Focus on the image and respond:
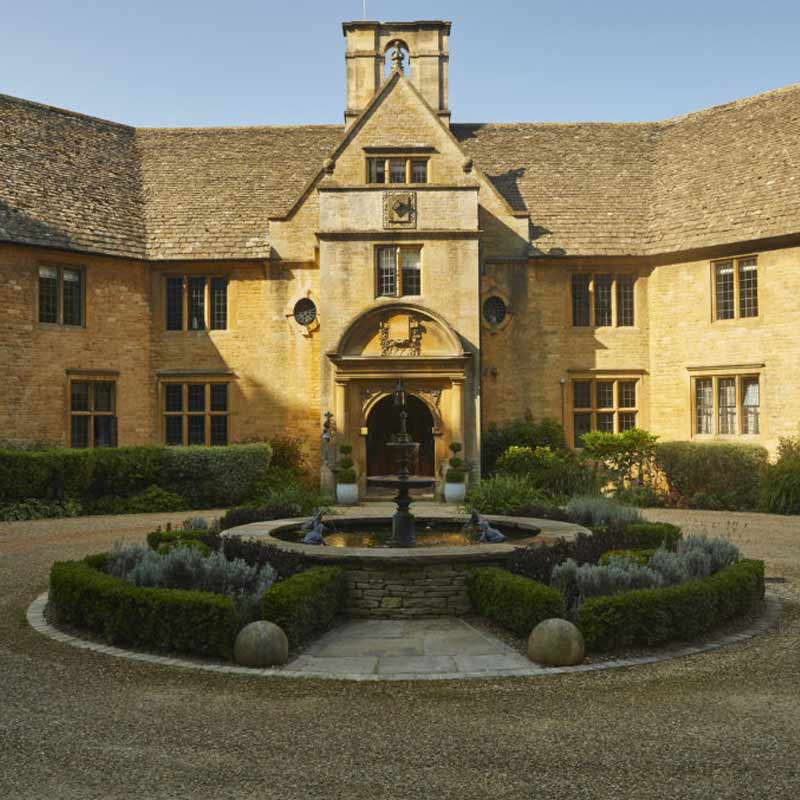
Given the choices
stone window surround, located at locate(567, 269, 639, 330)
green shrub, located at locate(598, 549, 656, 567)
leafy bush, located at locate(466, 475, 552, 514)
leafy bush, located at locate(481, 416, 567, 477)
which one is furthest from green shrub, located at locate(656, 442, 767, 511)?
green shrub, located at locate(598, 549, 656, 567)

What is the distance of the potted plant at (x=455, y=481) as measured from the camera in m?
23.1

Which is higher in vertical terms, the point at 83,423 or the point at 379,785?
the point at 83,423

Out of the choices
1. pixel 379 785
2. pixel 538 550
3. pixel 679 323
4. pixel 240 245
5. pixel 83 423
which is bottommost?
pixel 379 785

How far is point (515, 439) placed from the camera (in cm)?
2562

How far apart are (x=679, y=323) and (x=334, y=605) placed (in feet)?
62.9

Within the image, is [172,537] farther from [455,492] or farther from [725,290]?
[725,290]

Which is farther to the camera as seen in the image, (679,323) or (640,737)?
(679,323)

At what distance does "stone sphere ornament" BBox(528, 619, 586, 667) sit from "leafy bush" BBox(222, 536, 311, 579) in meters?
3.46

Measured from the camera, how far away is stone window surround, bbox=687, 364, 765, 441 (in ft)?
82.4

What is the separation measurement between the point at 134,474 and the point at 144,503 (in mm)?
843

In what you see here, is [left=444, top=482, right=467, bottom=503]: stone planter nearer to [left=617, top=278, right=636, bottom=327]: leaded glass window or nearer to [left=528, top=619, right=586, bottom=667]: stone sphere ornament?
[left=617, top=278, right=636, bottom=327]: leaded glass window

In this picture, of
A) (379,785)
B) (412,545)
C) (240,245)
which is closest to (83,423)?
(240,245)

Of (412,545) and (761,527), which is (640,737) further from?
(761,527)

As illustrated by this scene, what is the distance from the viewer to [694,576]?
11188 millimetres
